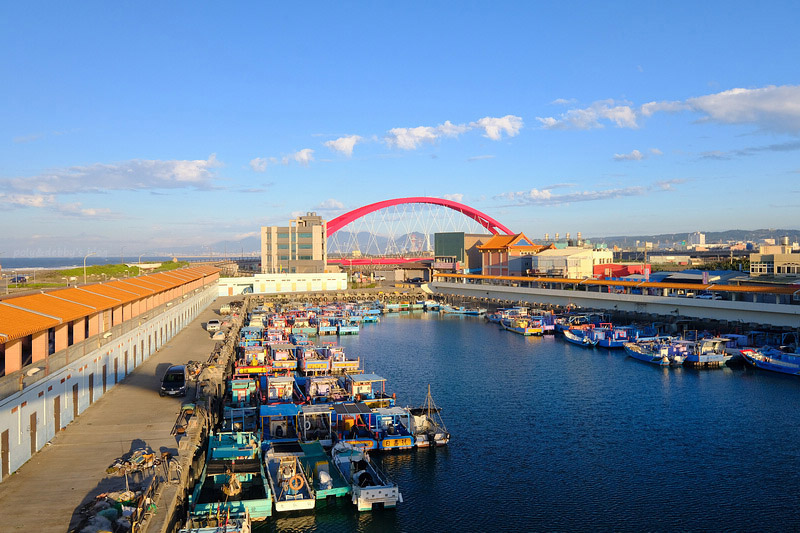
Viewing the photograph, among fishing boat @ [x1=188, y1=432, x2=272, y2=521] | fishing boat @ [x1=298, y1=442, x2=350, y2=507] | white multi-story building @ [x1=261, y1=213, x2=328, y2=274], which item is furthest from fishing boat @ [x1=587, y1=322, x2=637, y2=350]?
white multi-story building @ [x1=261, y1=213, x2=328, y2=274]

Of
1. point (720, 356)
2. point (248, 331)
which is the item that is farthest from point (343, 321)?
point (720, 356)

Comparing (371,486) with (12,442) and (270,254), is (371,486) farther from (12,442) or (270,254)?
(270,254)

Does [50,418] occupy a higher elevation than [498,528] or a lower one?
higher

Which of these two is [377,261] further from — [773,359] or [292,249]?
[773,359]

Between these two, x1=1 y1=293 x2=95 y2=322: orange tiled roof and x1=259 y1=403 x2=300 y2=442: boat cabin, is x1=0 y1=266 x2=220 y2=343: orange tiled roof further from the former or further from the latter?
x1=259 y1=403 x2=300 y2=442: boat cabin

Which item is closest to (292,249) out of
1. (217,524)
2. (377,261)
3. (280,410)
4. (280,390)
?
(377,261)
